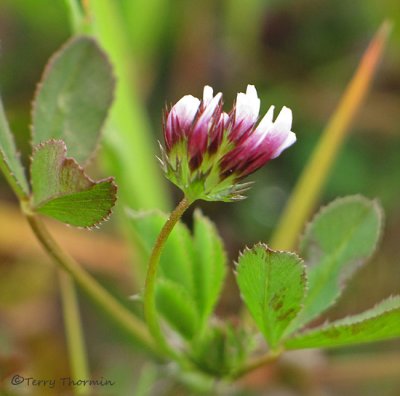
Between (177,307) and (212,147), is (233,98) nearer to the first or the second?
(177,307)

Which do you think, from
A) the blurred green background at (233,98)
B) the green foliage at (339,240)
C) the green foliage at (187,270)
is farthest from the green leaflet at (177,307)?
the blurred green background at (233,98)

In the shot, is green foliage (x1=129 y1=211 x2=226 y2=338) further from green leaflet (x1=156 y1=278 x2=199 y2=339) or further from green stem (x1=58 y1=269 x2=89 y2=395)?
green stem (x1=58 y1=269 x2=89 y2=395)

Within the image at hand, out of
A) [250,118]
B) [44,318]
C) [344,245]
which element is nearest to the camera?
[250,118]

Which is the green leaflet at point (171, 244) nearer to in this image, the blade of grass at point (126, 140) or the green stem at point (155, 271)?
the green stem at point (155, 271)

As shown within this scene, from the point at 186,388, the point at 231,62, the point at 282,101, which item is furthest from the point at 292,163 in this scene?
the point at 186,388

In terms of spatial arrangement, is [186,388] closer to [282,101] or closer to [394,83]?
[282,101]
